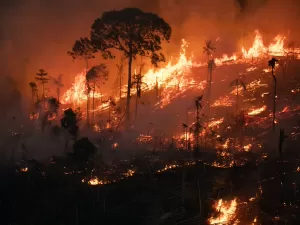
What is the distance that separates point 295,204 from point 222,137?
51.6ft

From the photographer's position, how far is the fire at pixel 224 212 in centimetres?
2678

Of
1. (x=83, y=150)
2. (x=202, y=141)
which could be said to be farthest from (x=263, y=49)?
(x=83, y=150)

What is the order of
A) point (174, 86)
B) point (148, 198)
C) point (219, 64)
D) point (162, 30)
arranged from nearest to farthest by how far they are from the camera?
point (148, 198) < point (162, 30) < point (174, 86) < point (219, 64)

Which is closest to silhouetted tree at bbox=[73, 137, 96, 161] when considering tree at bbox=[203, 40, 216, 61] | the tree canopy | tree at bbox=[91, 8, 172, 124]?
tree at bbox=[91, 8, 172, 124]

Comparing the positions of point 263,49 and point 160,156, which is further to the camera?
point 263,49

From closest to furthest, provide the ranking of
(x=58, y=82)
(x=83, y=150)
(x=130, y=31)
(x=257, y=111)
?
(x=83, y=150) < (x=130, y=31) < (x=257, y=111) < (x=58, y=82)

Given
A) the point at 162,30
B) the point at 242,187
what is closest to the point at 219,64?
the point at 162,30

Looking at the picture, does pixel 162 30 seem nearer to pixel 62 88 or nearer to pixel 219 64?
pixel 219 64

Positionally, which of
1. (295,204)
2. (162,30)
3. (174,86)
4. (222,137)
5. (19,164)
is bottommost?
(295,204)

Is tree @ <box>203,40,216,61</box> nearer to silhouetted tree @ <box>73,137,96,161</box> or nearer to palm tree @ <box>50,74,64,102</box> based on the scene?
palm tree @ <box>50,74,64,102</box>

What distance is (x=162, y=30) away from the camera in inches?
1891

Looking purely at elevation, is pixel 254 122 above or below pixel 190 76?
below

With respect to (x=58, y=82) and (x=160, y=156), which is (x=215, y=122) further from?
(x=58, y=82)

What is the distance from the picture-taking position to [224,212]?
1096 inches
